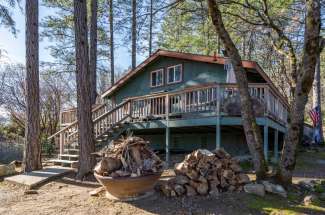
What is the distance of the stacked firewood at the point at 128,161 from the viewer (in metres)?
6.45

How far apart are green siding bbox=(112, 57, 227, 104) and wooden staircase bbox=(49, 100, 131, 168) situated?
2.95 metres

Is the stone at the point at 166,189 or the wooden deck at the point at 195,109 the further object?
the wooden deck at the point at 195,109

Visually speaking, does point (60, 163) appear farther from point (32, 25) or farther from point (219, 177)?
point (219, 177)

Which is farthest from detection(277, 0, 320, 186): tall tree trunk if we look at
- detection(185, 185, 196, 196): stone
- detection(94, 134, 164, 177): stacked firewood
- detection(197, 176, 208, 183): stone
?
detection(94, 134, 164, 177): stacked firewood

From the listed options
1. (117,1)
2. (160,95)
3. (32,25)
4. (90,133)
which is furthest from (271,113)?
(117,1)

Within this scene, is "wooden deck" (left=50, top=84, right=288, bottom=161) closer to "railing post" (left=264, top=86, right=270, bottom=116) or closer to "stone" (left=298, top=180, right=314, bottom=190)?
"railing post" (left=264, top=86, right=270, bottom=116)

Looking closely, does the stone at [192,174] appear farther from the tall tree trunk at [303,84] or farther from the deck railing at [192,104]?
the deck railing at [192,104]

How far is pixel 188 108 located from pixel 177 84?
3776mm

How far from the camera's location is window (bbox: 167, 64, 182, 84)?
47.4ft

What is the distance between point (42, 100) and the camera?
64.1 ft

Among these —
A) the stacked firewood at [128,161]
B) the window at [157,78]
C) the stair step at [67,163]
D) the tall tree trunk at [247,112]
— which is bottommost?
the stair step at [67,163]

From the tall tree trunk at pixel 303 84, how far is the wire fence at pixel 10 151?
1199cm

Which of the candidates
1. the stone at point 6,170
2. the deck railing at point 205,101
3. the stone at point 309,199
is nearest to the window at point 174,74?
the deck railing at point 205,101

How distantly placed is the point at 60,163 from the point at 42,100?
9586 mm
